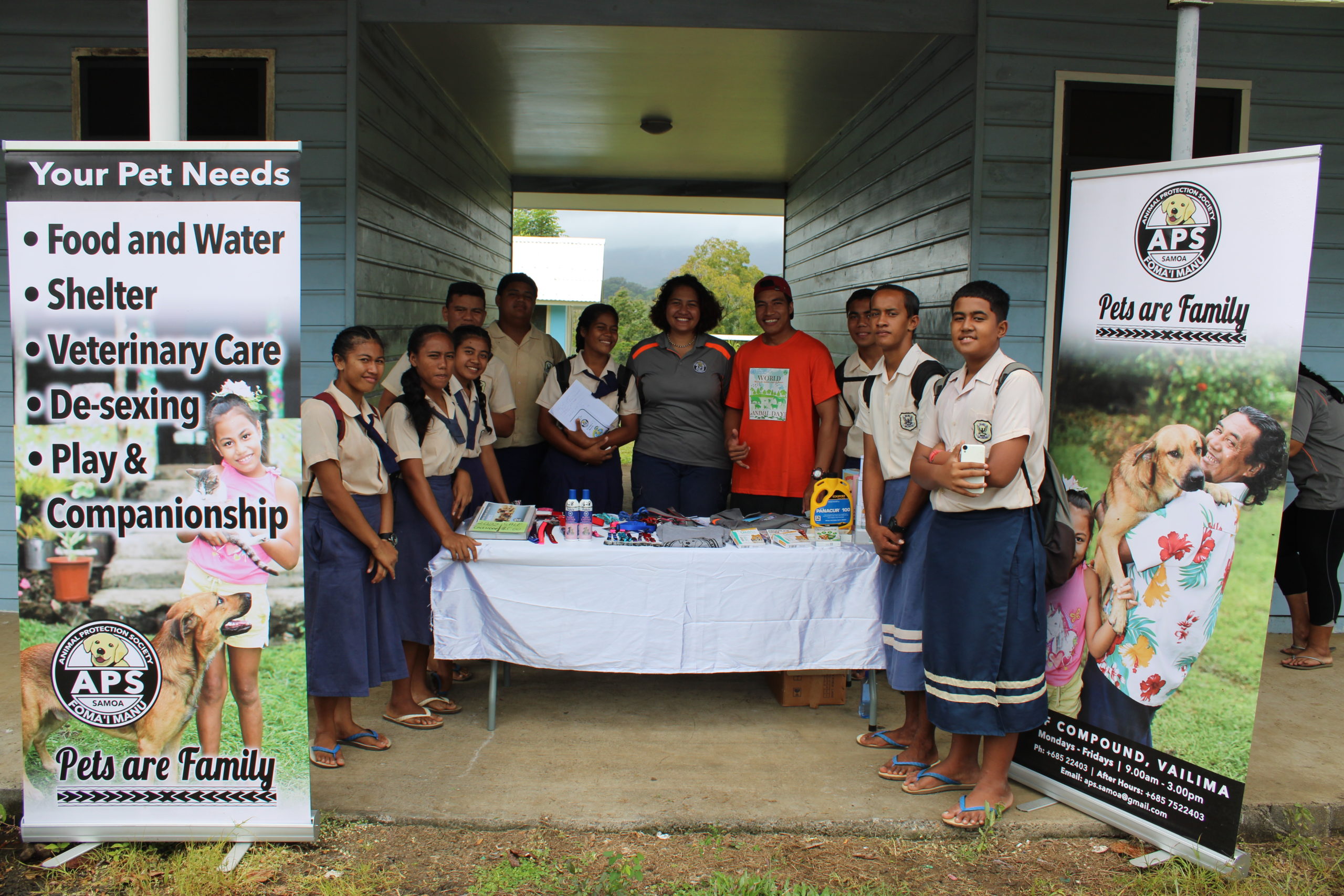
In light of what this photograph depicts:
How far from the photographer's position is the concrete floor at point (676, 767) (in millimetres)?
3008

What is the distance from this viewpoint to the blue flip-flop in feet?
10.8

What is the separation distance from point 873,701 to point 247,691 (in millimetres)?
2268

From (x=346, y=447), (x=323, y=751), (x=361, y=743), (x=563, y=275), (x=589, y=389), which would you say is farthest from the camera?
(x=563, y=275)

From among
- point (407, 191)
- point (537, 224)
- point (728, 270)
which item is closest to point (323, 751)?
point (407, 191)

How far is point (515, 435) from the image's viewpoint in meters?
4.88

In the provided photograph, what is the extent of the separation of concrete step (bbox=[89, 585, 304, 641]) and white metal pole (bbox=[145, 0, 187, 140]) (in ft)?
4.33

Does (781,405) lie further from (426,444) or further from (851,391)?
(426,444)

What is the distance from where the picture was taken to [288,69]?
4.60 m

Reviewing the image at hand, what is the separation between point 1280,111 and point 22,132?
654 cm

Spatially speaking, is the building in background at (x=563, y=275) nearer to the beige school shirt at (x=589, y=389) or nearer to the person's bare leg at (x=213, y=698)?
the beige school shirt at (x=589, y=389)

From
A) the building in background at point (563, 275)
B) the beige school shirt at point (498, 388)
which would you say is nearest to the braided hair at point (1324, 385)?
the beige school shirt at point (498, 388)

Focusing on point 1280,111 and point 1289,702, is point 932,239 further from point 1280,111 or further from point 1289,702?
point 1289,702

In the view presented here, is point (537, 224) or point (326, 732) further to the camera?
point (537, 224)

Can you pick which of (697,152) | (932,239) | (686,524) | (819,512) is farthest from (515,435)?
(697,152)
